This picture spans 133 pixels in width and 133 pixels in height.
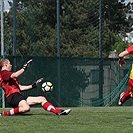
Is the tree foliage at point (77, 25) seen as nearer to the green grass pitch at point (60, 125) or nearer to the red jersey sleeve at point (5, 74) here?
the red jersey sleeve at point (5, 74)

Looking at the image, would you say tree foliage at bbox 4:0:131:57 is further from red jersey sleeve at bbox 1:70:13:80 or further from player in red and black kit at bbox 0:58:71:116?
red jersey sleeve at bbox 1:70:13:80

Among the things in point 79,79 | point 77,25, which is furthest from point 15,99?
point 77,25

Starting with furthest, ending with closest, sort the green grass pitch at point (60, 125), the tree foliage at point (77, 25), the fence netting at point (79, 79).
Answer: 1. the tree foliage at point (77, 25)
2. the fence netting at point (79, 79)
3. the green grass pitch at point (60, 125)

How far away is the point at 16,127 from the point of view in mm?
11055

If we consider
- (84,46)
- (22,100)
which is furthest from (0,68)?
(84,46)

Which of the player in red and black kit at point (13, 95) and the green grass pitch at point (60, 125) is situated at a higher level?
the player in red and black kit at point (13, 95)

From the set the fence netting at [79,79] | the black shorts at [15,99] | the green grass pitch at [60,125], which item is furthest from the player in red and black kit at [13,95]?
the fence netting at [79,79]

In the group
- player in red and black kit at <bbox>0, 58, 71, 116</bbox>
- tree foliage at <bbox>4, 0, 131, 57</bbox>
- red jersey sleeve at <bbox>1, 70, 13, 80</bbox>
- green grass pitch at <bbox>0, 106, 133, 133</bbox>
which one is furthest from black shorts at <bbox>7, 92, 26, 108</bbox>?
tree foliage at <bbox>4, 0, 131, 57</bbox>

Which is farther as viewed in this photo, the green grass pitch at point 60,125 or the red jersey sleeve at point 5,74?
the red jersey sleeve at point 5,74

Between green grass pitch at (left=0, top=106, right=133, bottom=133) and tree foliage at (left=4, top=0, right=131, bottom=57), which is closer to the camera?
green grass pitch at (left=0, top=106, right=133, bottom=133)

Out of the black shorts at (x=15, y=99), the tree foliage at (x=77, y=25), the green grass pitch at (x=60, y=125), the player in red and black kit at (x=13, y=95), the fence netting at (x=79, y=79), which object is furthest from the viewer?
the tree foliage at (x=77, y=25)

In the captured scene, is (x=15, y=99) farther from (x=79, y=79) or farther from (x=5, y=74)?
(x=79, y=79)

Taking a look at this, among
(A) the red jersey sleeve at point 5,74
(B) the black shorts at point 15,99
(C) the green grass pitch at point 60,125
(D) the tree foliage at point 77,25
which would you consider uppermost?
(D) the tree foliage at point 77,25

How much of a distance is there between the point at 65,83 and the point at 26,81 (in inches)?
74.9
